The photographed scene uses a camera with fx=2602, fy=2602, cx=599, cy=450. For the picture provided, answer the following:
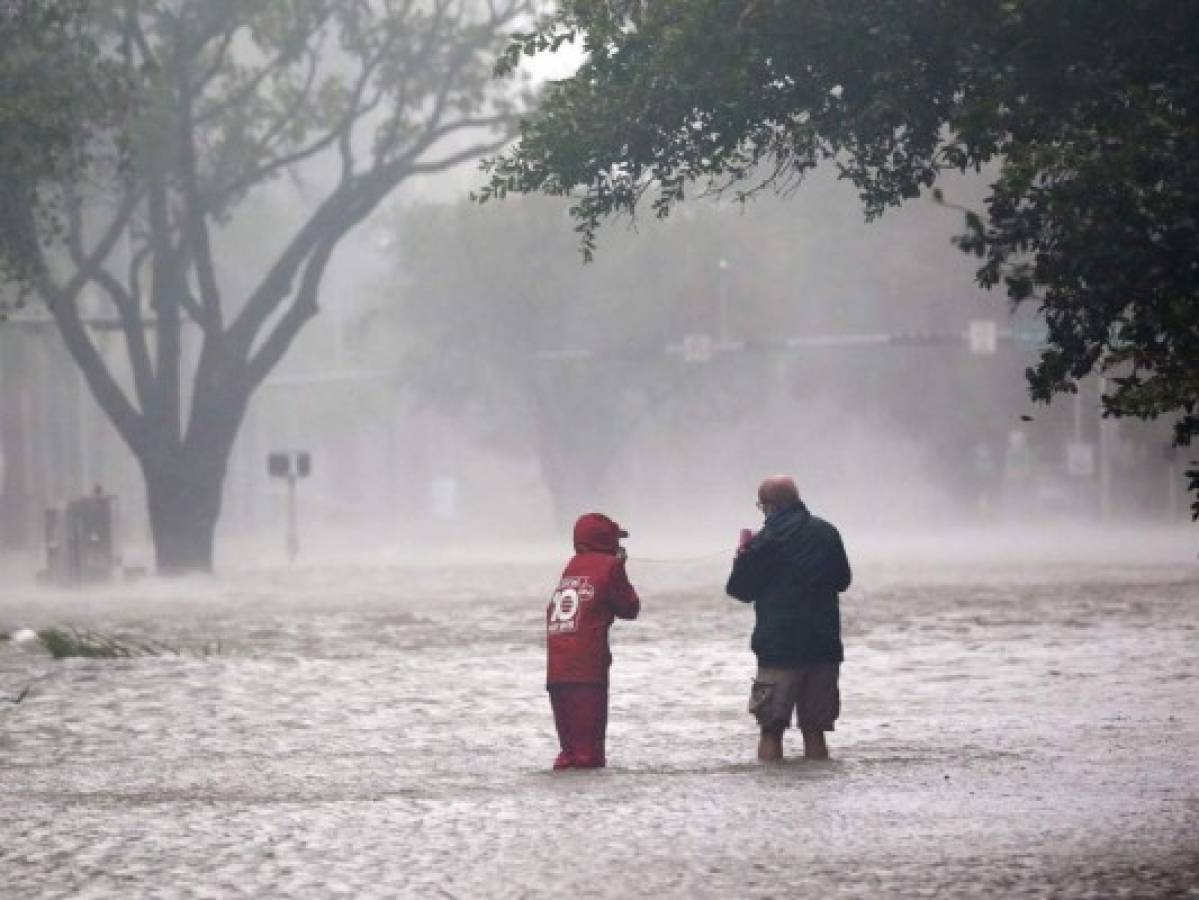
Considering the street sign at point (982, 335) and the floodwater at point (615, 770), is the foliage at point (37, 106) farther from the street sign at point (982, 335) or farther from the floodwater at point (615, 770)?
the street sign at point (982, 335)

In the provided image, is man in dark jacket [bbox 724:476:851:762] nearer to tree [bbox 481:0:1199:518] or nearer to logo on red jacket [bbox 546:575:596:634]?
logo on red jacket [bbox 546:575:596:634]

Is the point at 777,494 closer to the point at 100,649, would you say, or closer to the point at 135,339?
the point at 100,649

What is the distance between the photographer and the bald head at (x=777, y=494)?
14.2 m

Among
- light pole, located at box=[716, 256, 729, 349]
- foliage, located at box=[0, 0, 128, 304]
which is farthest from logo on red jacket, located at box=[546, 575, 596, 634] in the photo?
light pole, located at box=[716, 256, 729, 349]

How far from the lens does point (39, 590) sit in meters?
45.9

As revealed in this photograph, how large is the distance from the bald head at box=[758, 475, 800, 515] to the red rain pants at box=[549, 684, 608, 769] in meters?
1.34

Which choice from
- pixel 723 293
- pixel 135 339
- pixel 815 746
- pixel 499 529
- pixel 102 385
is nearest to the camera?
pixel 815 746

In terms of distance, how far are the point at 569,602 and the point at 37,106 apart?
58.0ft

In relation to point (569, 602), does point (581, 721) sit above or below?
below

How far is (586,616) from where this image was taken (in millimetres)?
13750

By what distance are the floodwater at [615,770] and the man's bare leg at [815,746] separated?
0.12 metres

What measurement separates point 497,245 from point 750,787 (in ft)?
197

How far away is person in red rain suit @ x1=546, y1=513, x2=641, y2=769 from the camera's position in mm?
13750

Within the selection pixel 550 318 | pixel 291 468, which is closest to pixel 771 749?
pixel 291 468
